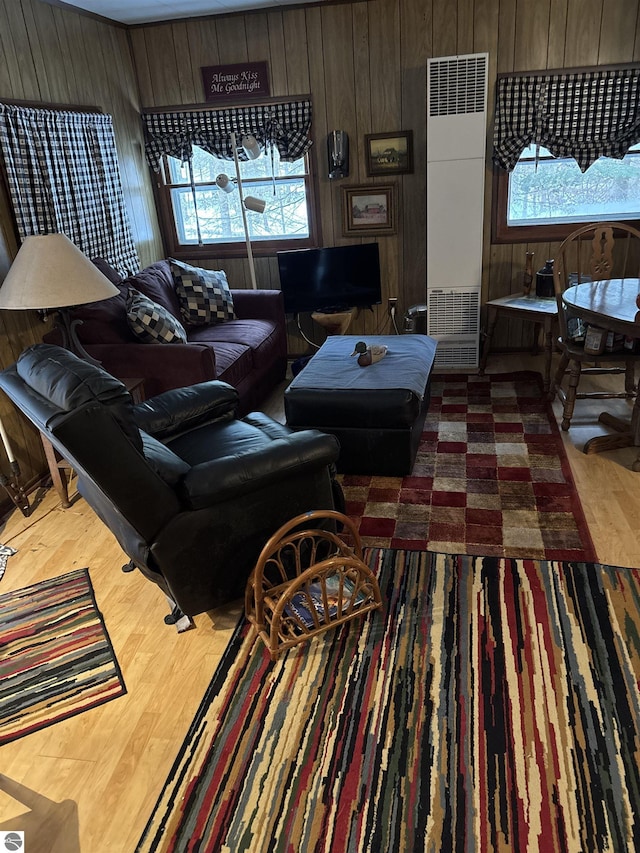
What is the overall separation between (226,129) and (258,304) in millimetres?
1274

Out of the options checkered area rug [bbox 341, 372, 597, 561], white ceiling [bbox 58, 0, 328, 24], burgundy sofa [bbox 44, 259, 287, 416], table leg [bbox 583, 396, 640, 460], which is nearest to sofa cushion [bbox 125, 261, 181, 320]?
burgundy sofa [bbox 44, 259, 287, 416]

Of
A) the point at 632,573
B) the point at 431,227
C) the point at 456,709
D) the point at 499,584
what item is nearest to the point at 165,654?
the point at 456,709

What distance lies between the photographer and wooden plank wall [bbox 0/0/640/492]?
3895 millimetres

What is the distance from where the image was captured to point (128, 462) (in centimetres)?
173

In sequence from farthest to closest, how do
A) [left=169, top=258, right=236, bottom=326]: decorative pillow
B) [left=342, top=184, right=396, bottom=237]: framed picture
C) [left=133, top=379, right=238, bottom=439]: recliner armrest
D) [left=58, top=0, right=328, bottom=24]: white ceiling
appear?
[left=342, top=184, right=396, bottom=237]: framed picture < [left=169, top=258, right=236, bottom=326]: decorative pillow < [left=58, top=0, right=328, bottom=24]: white ceiling < [left=133, top=379, right=238, bottom=439]: recliner armrest

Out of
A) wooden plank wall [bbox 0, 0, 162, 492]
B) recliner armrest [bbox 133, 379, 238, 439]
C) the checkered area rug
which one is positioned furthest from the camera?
wooden plank wall [bbox 0, 0, 162, 492]

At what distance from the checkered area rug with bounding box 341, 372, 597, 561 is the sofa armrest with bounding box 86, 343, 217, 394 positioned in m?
0.93

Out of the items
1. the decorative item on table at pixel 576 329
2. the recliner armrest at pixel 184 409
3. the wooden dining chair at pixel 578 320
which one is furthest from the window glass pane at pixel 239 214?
the recliner armrest at pixel 184 409

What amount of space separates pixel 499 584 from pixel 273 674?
87 cm

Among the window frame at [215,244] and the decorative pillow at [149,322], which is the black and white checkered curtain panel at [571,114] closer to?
the window frame at [215,244]

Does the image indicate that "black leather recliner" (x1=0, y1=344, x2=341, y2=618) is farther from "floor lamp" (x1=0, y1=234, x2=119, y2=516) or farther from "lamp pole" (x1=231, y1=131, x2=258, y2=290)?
"lamp pole" (x1=231, y1=131, x2=258, y2=290)

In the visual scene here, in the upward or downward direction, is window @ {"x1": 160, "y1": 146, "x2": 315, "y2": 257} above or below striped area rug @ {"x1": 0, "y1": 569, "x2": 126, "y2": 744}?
above

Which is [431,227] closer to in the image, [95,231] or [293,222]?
[293,222]

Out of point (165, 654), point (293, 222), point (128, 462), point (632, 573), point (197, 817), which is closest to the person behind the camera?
point (197, 817)
